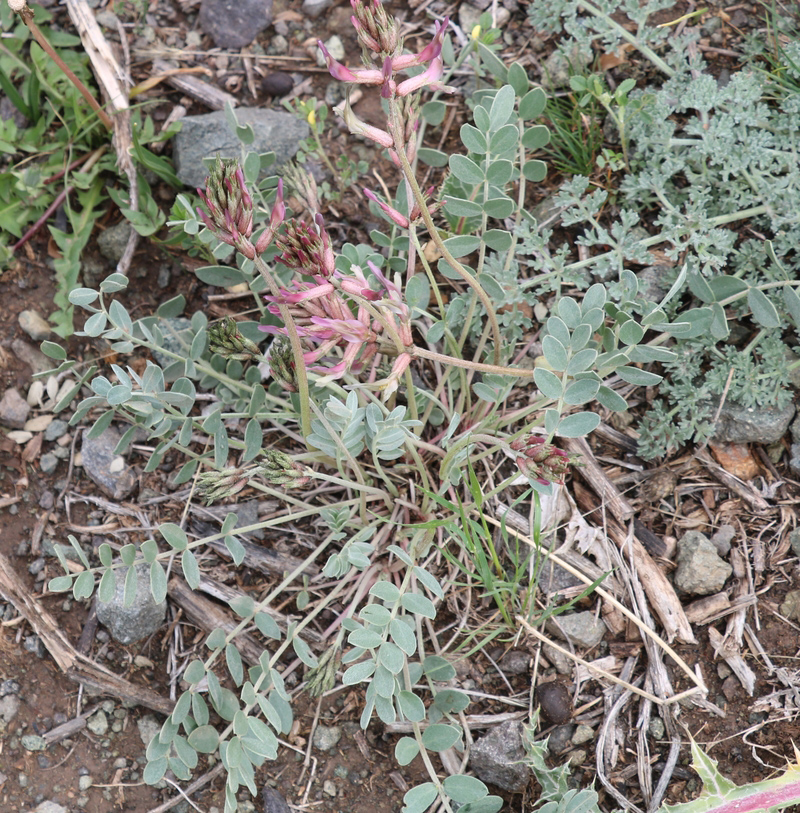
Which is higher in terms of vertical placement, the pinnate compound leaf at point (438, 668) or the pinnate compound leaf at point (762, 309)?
the pinnate compound leaf at point (762, 309)

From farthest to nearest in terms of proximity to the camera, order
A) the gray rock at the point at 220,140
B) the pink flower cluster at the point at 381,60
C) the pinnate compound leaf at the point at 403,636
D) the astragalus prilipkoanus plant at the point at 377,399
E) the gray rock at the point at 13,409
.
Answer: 1. the gray rock at the point at 220,140
2. the gray rock at the point at 13,409
3. the pinnate compound leaf at the point at 403,636
4. the astragalus prilipkoanus plant at the point at 377,399
5. the pink flower cluster at the point at 381,60

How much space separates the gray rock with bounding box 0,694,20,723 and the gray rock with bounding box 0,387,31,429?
1.02 metres

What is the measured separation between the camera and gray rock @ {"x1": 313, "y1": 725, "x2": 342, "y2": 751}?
2725 millimetres

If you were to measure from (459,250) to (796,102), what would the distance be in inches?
55.0

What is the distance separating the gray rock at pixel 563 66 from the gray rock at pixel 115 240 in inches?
73.2

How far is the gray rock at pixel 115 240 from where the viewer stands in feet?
10.9

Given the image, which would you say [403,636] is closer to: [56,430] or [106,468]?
[106,468]

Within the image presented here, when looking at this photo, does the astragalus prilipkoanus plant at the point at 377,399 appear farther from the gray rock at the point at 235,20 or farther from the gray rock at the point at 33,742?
the gray rock at the point at 235,20

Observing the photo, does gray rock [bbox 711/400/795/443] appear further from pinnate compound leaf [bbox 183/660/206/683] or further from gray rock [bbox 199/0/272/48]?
gray rock [bbox 199/0/272/48]

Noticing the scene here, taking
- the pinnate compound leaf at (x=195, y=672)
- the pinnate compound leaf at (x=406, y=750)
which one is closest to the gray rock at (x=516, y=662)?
the pinnate compound leaf at (x=406, y=750)

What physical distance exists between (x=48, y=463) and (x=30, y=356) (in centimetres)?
46

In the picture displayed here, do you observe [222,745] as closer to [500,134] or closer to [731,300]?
[500,134]

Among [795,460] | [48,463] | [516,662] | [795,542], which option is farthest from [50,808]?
[795,460]

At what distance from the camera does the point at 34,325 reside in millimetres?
3178
